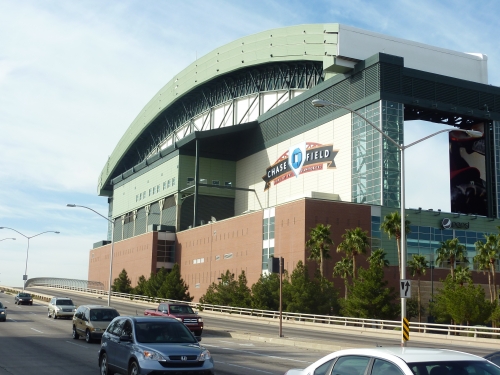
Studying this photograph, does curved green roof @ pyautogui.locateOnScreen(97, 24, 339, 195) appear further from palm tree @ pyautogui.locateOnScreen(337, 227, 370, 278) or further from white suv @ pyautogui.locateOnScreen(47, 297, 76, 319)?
white suv @ pyautogui.locateOnScreen(47, 297, 76, 319)

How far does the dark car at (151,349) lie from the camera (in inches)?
563

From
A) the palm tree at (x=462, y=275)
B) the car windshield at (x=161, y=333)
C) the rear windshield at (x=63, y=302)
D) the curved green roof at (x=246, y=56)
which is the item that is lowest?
the rear windshield at (x=63, y=302)

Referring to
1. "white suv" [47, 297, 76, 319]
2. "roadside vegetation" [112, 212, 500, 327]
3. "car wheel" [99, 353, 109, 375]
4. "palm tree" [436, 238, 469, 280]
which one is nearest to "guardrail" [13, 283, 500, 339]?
"roadside vegetation" [112, 212, 500, 327]

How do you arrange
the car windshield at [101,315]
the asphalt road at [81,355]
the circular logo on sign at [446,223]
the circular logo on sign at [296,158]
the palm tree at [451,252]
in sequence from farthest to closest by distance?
the circular logo on sign at [296,158] → the circular logo on sign at [446,223] → the palm tree at [451,252] → the car windshield at [101,315] → the asphalt road at [81,355]

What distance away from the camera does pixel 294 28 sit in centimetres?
9506

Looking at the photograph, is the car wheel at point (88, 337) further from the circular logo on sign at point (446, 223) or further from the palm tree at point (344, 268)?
the circular logo on sign at point (446, 223)

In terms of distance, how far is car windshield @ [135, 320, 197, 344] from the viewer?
15.5m

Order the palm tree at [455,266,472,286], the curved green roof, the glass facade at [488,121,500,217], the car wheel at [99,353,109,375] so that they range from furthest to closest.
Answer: the curved green roof → the glass facade at [488,121,500,217] → the palm tree at [455,266,472,286] → the car wheel at [99,353,109,375]

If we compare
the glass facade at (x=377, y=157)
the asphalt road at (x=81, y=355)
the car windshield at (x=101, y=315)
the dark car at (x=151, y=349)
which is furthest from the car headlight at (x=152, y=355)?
the glass facade at (x=377, y=157)

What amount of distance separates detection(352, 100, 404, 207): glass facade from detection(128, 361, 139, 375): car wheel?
212ft

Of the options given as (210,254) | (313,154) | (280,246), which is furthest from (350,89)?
(210,254)

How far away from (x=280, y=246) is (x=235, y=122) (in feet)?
145

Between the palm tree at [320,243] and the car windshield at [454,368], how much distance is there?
6114 cm

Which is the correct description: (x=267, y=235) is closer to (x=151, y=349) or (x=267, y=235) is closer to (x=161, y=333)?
(x=161, y=333)
